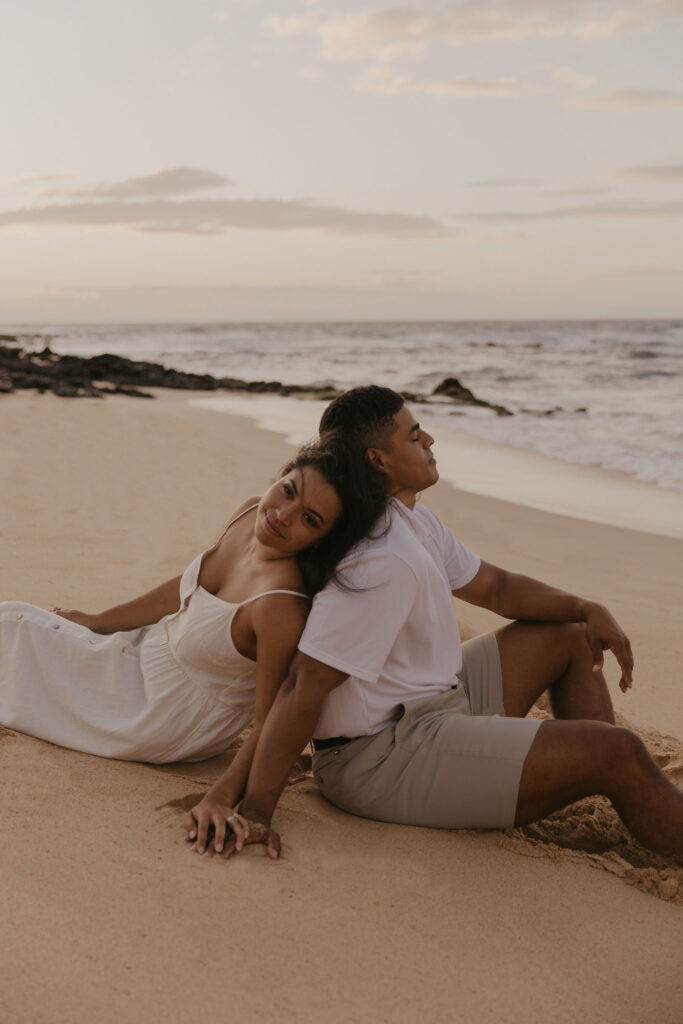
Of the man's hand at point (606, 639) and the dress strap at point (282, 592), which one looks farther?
the man's hand at point (606, 639)

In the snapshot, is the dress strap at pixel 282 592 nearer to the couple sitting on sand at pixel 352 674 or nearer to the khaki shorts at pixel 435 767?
the couple sitting on sand at pixel 352 674

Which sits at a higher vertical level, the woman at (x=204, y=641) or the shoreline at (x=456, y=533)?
the woman at (x=204, y=641)

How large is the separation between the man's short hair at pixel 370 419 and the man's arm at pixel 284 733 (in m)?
0.76

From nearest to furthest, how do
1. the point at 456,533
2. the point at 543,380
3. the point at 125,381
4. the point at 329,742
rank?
1. the point at 329,742
2. the point at 456,533
3. the point at 125,381
4. the point at 543,380

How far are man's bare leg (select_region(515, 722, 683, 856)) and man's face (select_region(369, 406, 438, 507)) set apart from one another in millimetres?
882

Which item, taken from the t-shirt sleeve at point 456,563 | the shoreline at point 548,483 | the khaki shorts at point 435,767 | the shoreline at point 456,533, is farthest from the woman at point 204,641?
the shoreline at point 548,483

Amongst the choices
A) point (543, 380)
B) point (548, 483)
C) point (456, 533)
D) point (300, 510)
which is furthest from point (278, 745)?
point (543, 380)

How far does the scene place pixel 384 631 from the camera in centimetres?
267

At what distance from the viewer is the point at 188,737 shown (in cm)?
318

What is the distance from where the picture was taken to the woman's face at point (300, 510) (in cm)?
275

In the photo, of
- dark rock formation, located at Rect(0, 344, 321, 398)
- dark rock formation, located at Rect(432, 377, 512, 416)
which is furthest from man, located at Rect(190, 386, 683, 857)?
dark rock formation, located at Rect(432, 377, 512, 416)

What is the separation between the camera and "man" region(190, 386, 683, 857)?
2658 mm

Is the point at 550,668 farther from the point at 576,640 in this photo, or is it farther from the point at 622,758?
the point at 622,758

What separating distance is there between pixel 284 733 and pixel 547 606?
117 centimetres
